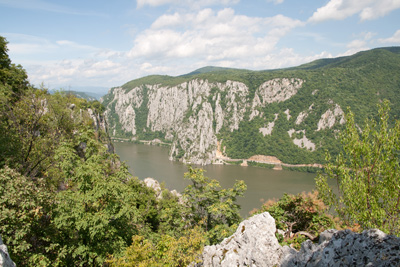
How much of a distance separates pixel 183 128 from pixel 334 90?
92.2 m

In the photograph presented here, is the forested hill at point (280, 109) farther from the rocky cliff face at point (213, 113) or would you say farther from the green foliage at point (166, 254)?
the green foliage at point (166, 254)

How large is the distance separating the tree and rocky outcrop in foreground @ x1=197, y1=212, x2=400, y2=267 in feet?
7.48

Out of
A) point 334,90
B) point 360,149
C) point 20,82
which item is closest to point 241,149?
point 334,90

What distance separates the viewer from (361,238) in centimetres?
516

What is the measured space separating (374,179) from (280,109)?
5824 inches

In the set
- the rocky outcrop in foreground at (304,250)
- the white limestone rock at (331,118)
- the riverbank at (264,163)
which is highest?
the rocky outcrop in foreground at (304,250)

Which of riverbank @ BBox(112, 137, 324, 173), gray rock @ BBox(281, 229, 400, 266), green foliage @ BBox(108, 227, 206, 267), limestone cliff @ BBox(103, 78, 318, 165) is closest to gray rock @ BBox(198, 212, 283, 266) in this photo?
green foliage @ BBox(108, 227, 206, 267)

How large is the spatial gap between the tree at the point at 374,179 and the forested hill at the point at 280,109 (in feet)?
349

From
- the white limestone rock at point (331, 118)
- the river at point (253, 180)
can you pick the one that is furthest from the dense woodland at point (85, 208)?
the white limestone rock at point (331, 118)

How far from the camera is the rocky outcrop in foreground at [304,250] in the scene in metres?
4.80

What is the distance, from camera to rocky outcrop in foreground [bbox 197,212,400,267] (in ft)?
15.8

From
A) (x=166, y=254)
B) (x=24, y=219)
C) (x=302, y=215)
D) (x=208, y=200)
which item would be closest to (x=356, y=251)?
(x=302, y=215)

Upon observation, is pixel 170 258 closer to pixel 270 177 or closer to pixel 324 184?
pixel 324 184

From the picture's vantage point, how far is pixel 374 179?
820 cm
